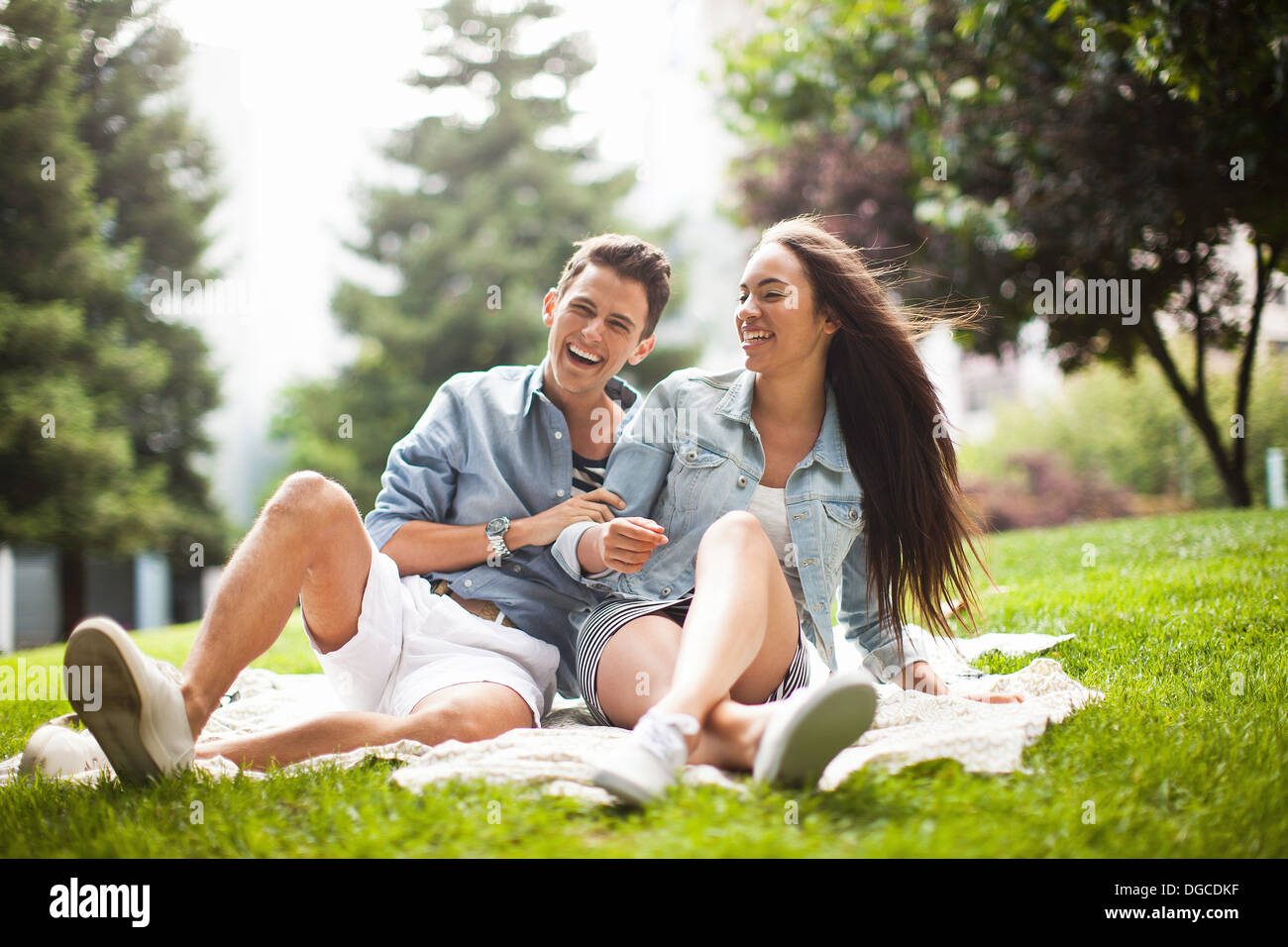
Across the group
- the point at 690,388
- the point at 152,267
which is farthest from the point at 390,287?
the point at 690,388

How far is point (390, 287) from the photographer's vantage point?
16.2m

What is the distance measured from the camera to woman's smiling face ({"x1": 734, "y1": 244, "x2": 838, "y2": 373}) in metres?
2.73

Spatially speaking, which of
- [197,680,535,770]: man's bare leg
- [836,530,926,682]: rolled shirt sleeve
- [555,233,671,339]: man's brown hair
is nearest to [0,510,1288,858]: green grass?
[197,680,535,770]: man's bare leg

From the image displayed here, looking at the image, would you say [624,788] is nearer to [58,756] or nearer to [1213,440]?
[58,756]

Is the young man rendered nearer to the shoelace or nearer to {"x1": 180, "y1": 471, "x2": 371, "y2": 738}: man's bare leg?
{"x1": 180, "y1": 471, "x2": 371, "y2": 738}: man's bare leg

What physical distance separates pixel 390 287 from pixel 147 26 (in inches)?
198

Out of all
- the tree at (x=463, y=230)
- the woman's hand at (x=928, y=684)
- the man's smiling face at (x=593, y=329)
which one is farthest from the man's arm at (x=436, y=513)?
the tree at (x=463, y=230)

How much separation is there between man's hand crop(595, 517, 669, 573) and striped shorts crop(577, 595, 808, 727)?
162 millimetres

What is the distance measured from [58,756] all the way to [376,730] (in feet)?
2.35

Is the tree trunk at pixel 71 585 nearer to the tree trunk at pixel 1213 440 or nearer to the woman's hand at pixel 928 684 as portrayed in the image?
the woman's hand at pixel 928 684

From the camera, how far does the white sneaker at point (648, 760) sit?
1.70 metres

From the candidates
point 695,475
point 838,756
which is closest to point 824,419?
point 695,475

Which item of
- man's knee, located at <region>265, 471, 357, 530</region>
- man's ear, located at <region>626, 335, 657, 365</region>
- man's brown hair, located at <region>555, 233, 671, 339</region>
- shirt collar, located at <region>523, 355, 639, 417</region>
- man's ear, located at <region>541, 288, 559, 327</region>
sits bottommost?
man's knee, located at <region>265, 471, 357, 530</region>
